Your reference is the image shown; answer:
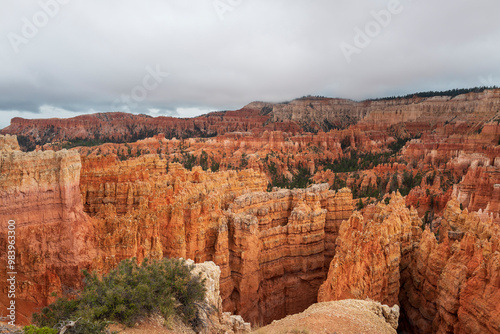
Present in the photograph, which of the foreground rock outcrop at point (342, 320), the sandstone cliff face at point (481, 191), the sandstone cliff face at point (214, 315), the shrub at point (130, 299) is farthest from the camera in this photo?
the sandstone cliff face at point (481, 191)

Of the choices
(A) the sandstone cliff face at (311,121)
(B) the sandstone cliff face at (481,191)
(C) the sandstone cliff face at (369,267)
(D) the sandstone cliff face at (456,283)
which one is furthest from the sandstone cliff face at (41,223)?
(A) the sandstone cliff face at (311,121)

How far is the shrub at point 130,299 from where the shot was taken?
6.71 metres

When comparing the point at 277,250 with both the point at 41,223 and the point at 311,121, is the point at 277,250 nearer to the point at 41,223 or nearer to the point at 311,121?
the point at 41,223

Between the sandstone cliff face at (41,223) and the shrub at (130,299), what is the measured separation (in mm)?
3142

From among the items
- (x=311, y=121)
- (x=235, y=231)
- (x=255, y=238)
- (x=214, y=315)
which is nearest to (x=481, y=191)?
(x=255, y=238)

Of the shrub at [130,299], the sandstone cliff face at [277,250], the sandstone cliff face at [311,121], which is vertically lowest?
the sandstone cliff face at [277,250]

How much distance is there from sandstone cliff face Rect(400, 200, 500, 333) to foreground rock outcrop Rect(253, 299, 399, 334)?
9.62ft

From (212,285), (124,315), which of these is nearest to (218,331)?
(212,285)

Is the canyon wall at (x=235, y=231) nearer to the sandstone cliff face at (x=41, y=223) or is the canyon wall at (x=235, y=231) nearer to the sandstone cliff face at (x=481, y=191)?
the sandstone cliff face at (x=41, y=223)

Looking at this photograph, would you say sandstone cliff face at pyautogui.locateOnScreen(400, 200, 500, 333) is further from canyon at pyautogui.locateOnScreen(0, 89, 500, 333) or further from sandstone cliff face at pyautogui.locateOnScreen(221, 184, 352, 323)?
sandstone cliff face at pyautogui.locateOnScreen(221, 184, 352, 323)

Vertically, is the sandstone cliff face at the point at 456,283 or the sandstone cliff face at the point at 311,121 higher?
the sandstone cliff face at the point at 311,121

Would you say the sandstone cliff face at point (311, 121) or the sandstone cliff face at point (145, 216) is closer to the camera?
the sandstone cliff face at point (145, 216)

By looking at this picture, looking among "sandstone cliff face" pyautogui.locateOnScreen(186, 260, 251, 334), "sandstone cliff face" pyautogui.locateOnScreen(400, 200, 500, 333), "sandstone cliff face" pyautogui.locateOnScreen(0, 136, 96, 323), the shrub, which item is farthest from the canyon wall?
"sandstone cliff face" pyautogui.locateOnScreen(400, 200, 500, 333)

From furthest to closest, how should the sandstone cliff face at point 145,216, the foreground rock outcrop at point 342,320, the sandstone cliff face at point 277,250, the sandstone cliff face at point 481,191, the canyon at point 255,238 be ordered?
1. the sandstone cliff face at point 481,191
2. the sandstone cliff face at point 277,250
3. the sandstone cliff face at point 145,216
4. the canyon at point 255,238
5. the foreground rock outcrop at point 342,320
